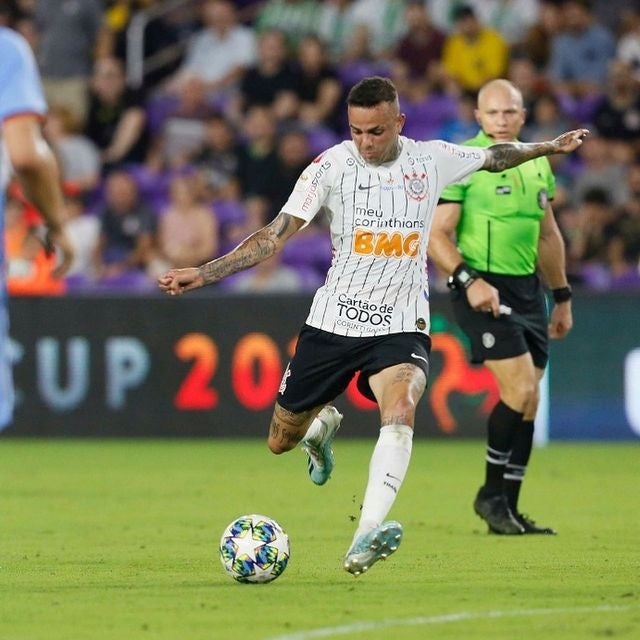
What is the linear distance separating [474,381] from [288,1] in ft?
19.6

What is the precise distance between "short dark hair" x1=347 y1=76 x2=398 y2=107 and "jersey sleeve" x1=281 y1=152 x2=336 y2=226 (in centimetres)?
35

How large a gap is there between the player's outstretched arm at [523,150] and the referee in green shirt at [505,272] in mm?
1072

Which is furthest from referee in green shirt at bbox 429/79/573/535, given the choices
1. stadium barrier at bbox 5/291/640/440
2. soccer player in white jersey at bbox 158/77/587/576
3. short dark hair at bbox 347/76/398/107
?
stadium barrier at bbox 5/291/640/440

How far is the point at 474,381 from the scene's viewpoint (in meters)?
15.7

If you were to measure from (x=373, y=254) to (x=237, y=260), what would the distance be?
779 millimetres

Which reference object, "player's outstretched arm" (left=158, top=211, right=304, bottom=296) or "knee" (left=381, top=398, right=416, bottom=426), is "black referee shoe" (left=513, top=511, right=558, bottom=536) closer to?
"knee" (left=381, top=398, right=416, bottom=426)

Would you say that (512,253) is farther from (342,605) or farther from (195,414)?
(195,414)

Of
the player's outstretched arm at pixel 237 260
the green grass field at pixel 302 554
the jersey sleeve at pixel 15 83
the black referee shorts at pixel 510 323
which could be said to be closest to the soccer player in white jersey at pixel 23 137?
the jersey sleeve at pixel 15 83

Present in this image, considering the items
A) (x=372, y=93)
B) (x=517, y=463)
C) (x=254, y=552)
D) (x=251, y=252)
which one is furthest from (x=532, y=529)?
(x=372, y=93)

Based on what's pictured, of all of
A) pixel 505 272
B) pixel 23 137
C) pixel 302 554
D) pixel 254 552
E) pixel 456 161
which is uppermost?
pixel 23 137

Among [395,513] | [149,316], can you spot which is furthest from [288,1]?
[395,513]

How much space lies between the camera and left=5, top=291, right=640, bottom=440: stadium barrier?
15672mm

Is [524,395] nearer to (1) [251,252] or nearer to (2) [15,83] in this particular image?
(1) [251,252]

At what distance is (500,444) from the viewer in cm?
956
